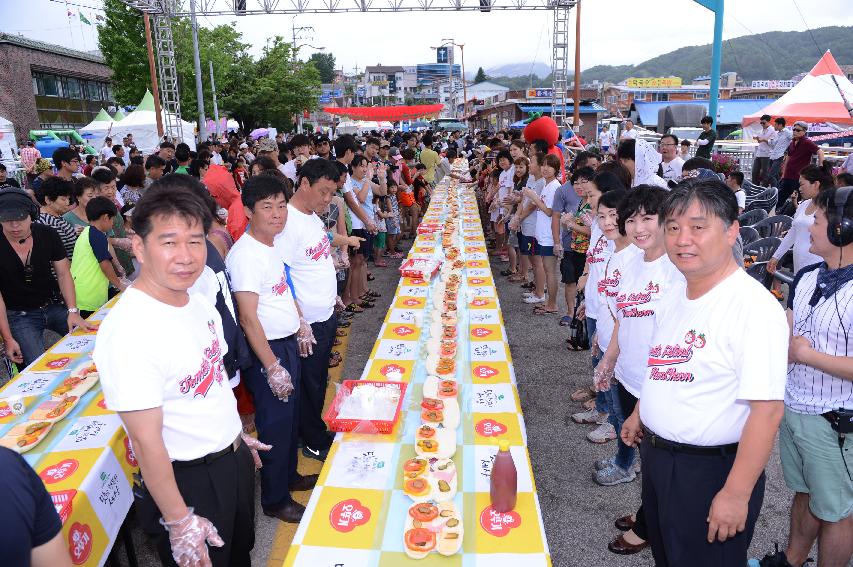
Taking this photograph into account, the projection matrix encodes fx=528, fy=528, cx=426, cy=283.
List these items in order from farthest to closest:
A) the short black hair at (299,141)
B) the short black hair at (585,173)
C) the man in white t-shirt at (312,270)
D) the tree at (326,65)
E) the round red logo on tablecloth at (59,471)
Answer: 1. the tree at (326,65)
2. the short black hair at (299,141)
3. the short black hair at (585,173)
4. the man in white t-shirt at (312,270)
5. the round red logo on tablecloth at (59,471)

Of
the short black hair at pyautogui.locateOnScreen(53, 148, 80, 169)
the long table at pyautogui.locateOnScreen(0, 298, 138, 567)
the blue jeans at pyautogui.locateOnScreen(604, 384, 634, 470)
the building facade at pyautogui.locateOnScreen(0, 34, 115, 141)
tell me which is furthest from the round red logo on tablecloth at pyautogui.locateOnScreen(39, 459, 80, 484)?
the building facade at pyautogui.locateOnScreen(0, 34, 115, 141)

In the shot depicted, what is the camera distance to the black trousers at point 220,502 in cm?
183

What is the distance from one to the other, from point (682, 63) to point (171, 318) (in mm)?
223003

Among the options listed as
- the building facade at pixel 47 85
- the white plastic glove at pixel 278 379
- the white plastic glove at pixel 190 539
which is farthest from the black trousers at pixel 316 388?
the building facade at pixel 47 85

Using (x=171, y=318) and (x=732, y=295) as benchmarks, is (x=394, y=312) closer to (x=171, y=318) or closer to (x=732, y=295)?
(x=171, y=318)

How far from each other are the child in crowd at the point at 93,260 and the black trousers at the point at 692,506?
155 inches

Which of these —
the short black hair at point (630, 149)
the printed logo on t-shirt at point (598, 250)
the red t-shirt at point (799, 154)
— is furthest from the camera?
the red t-shirt at point (799, 154)

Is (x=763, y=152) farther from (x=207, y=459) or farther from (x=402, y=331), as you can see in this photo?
(x=207, y=459)

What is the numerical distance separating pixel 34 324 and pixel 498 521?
3.54 metres

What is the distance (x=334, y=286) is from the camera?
11.5ft

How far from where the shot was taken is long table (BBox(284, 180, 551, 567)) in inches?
69.6

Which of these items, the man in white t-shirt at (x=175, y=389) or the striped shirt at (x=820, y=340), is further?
the striped shirt at (x=820, y=340)

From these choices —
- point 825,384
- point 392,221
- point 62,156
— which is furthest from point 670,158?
point 62,156

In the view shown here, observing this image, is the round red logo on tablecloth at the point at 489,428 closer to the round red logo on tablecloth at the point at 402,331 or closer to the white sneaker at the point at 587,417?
the round red logo on tablecloth at the point at 402,331
